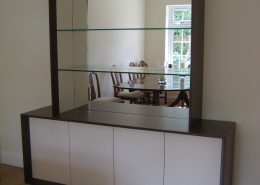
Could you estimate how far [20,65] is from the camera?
3.24m

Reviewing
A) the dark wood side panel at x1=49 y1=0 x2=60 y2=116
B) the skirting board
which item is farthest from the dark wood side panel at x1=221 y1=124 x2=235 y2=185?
the skirting board

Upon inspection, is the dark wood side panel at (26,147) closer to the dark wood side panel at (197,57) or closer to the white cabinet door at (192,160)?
the white cabinet door at (192,160)

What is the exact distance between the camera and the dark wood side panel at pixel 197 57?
2.28 metres

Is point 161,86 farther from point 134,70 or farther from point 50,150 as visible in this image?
point 50,150

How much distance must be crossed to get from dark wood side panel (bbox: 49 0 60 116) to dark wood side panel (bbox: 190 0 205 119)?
118 cm

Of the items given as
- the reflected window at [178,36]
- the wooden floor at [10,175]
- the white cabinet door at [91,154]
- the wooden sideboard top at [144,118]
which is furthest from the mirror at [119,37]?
the wooden floor at [10,175]

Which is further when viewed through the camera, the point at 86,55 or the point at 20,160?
the point at 20,160

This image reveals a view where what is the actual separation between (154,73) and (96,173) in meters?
0.96

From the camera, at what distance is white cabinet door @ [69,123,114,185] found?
253 centimetres

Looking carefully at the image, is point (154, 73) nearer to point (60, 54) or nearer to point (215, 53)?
point (215, 53)

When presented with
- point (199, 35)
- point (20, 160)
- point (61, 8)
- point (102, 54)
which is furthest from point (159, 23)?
point (20, 160)

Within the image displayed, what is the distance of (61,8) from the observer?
9.15 feet

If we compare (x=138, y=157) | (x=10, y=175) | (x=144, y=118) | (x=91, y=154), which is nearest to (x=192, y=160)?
(x=138, y=157)

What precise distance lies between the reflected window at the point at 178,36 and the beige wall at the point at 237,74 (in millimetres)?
157
